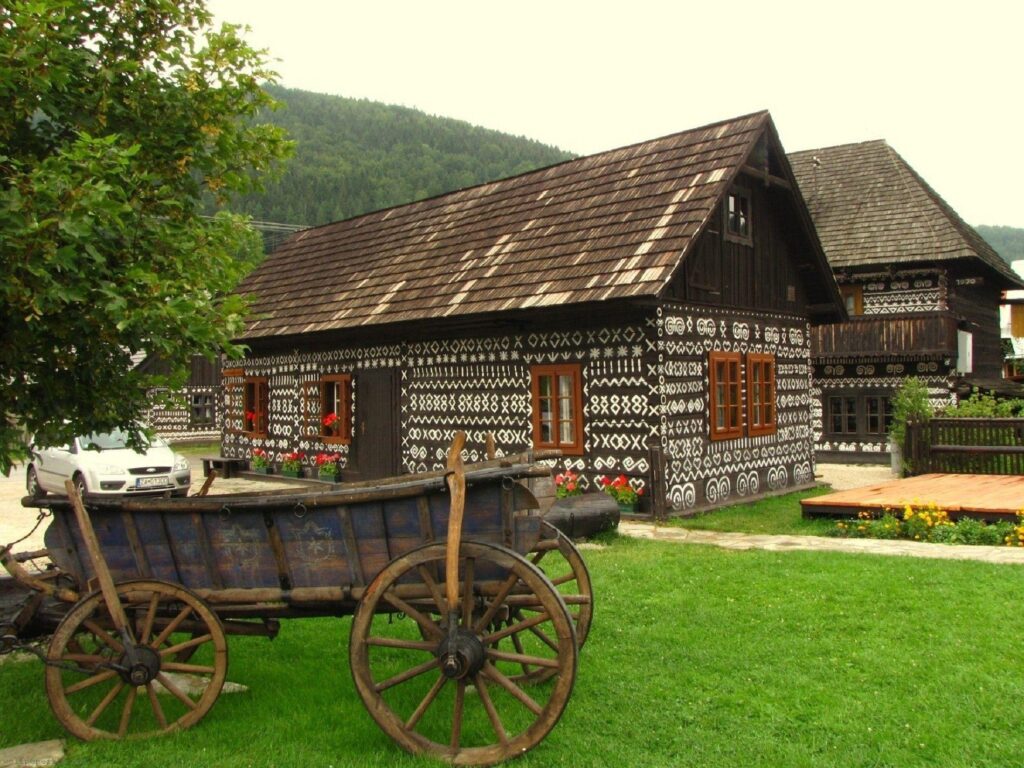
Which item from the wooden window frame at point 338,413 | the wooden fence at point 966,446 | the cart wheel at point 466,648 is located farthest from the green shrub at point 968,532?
the wooden window frame at point 338,413

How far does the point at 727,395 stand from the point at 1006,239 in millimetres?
83108

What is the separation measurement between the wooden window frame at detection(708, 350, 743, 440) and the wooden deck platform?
6.65 ft

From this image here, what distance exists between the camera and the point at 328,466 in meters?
18.0

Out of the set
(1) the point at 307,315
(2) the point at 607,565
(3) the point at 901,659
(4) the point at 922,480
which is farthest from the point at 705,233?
(3) the point at 901,659

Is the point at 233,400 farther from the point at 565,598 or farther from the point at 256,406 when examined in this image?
the point at 565,598

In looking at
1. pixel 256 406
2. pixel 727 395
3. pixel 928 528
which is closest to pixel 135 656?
pixel 928 528

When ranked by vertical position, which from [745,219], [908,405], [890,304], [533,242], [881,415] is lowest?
[881,415]

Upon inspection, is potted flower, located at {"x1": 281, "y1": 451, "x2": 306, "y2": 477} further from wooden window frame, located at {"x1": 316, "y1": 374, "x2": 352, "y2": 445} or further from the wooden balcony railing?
the wooden balcony railing

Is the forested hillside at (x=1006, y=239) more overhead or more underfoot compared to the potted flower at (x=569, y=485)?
more overhead

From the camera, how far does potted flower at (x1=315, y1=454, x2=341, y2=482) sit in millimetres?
17891

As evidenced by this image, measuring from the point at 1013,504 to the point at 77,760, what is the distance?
10424 millimetres

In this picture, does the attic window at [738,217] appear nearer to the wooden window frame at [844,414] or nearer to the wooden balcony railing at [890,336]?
the wooden balcony railing at [890,336]

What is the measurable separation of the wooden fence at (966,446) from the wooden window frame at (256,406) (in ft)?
41.6

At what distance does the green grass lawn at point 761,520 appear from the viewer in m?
12.0
